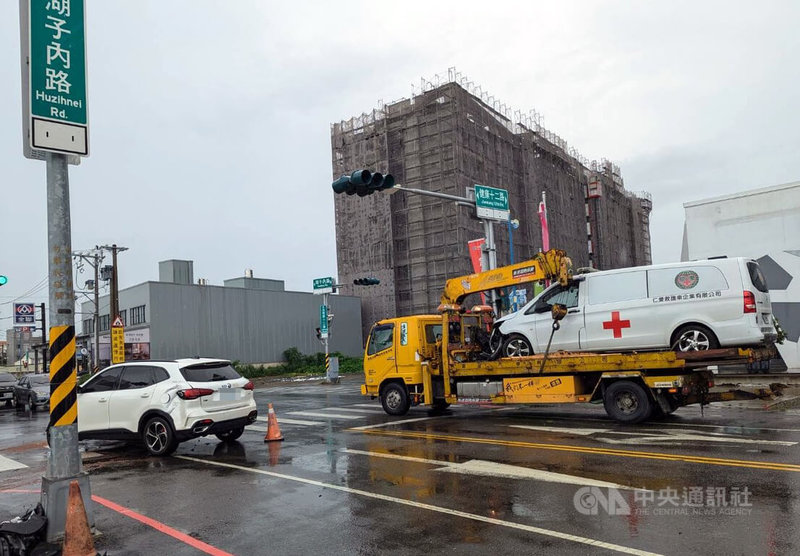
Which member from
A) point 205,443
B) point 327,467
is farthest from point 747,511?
point 205,443

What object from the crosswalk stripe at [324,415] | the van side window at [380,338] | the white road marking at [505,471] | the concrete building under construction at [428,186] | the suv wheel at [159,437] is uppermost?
the concrete building under construction at [428,186]

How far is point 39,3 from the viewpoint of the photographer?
20.5ft

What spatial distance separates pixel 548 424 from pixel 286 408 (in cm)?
924

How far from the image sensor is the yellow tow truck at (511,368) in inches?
455

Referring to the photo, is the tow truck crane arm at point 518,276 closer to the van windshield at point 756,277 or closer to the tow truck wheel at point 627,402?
the tow truck wheel at point 627,402

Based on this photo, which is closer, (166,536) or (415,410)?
(166,536)

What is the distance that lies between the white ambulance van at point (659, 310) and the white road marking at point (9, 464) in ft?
32.0

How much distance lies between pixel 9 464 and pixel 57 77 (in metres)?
7.95

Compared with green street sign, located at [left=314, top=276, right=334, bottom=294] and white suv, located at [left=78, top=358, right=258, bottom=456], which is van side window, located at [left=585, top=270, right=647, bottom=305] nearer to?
white suv, located at [left=78, top=358, right=258, bottom=456]

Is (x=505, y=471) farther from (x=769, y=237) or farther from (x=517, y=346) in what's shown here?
(x=769, y=237)

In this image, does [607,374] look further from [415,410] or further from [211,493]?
[211,493]

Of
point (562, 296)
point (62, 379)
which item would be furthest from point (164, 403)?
point (562, 296)

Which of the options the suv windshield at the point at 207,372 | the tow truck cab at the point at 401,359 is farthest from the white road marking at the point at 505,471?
the tow truck cab at the point at 401,359

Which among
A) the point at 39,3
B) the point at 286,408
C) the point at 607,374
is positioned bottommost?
the point at 286,408
